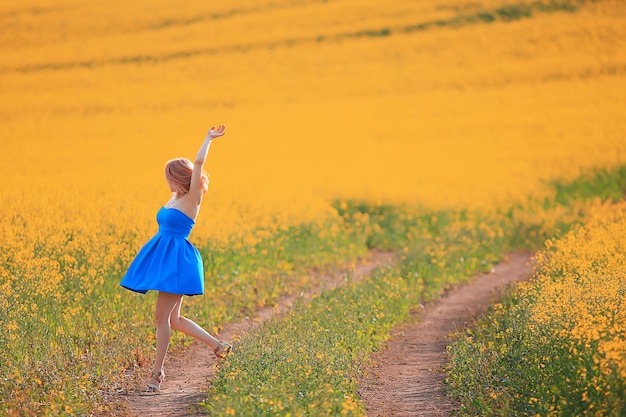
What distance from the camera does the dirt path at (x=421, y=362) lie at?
6.63 meters

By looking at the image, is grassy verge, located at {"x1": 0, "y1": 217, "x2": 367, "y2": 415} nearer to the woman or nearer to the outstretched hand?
the woman

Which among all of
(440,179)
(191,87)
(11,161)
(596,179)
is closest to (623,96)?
(596,179)

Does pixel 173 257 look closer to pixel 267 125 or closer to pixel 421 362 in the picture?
pixel 421 362

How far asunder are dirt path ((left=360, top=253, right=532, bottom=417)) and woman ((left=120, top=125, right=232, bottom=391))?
165 cm

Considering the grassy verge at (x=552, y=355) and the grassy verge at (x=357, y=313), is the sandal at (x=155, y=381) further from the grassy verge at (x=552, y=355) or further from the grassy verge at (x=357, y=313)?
the grassy verge at (x=552, y=355)

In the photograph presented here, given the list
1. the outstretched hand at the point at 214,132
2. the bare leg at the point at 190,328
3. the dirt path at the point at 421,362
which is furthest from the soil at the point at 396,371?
the outstretched hand at the point at 214,132

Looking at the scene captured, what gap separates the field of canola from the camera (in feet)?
34.8

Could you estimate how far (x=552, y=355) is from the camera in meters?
6.05

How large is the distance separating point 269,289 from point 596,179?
449 inches

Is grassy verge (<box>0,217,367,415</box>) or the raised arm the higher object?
the raised arm

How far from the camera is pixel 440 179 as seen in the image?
20266 mm

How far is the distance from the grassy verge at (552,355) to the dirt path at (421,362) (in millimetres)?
234

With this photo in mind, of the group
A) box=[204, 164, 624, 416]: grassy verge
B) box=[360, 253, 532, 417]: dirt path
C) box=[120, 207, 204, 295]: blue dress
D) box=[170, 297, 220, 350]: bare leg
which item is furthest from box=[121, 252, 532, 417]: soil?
box=[120, 207, 204, 295]: blue dress

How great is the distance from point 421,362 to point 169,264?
282cm
